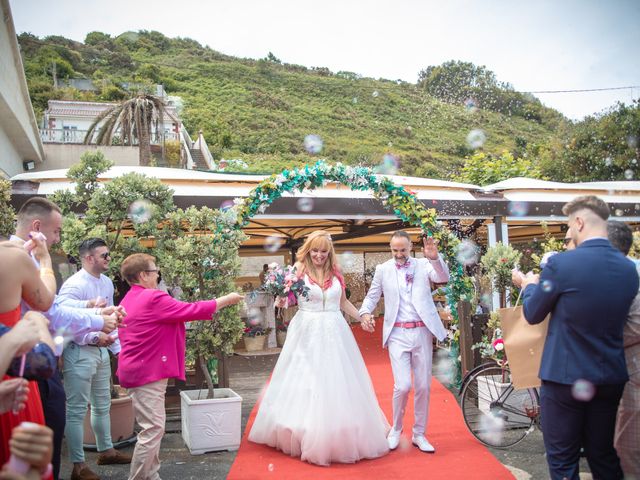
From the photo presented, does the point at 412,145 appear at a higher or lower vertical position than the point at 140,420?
higher

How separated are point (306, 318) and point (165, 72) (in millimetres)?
68406

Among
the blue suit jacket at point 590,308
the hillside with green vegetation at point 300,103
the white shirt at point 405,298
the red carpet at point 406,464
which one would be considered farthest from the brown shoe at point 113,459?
the hillside with green vegetation at point 300,103

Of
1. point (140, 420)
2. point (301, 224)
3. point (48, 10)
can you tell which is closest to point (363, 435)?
point (140, 420)

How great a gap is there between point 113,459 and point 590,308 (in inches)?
158

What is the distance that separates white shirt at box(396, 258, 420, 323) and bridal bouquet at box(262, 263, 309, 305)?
853 millimetres

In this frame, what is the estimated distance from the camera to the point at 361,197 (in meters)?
8.36

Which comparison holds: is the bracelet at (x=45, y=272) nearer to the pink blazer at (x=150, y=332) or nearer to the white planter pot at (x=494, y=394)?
the pink blazer at (x=150, y=332)

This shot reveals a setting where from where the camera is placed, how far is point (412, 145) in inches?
2174

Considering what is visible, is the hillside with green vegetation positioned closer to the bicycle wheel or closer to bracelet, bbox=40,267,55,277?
the bicycle wheel

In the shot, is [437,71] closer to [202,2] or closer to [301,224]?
[202,2]

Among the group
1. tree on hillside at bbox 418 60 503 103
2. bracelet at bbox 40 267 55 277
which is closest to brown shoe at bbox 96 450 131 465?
bracelet at bbox 40 267 55 277

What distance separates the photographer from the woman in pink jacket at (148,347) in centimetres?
414

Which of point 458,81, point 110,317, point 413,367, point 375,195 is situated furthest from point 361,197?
point 458,81

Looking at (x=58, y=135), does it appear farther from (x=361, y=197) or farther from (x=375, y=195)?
(x=375, y=195)
